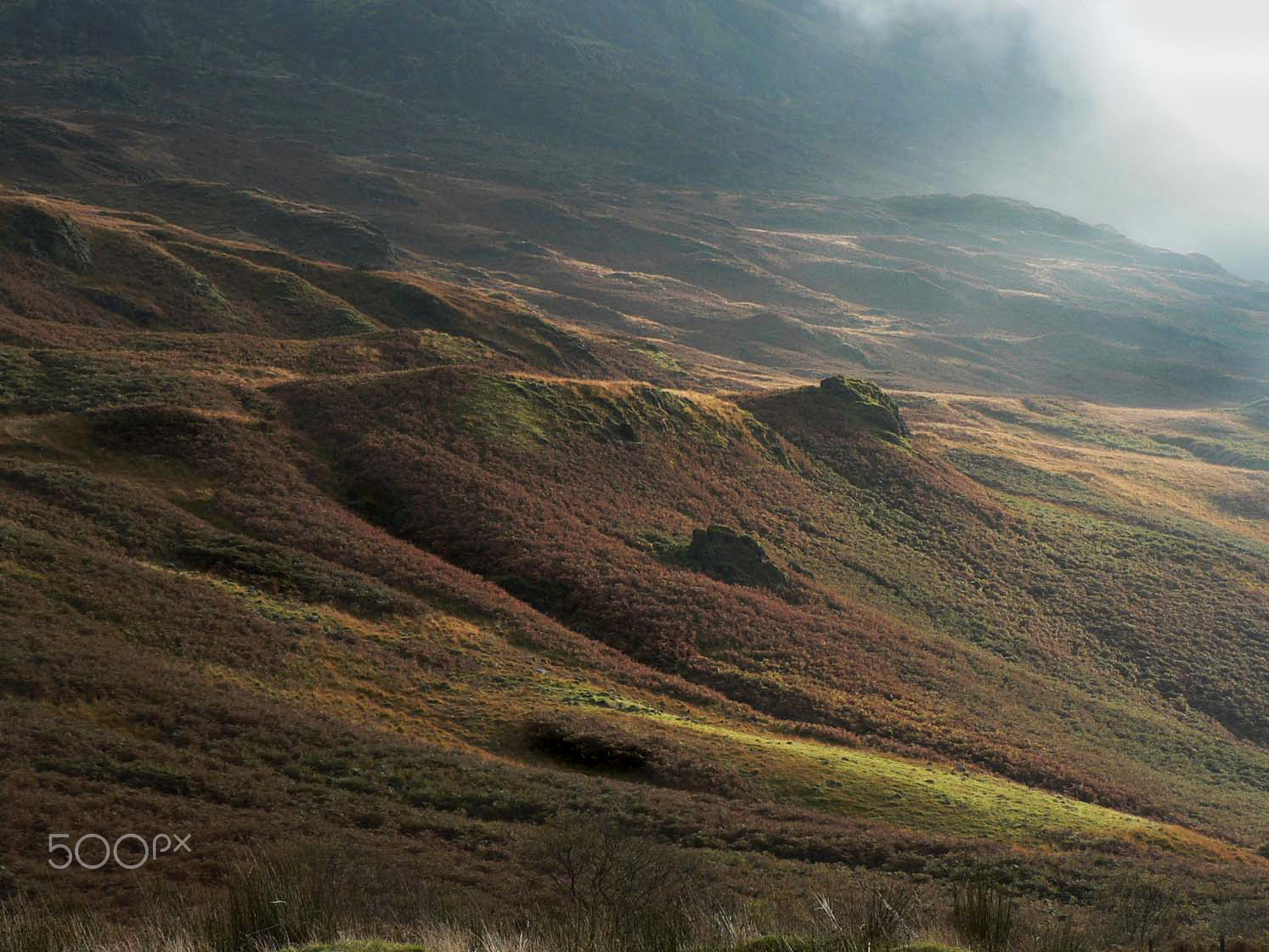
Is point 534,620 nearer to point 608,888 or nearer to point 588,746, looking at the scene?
point 588,746

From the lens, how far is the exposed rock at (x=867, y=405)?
8219 centimetres

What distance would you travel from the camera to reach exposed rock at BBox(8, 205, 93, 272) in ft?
230

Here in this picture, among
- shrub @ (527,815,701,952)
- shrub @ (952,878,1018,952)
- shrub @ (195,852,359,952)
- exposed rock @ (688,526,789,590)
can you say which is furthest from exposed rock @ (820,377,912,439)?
shrub @ (195,852,359,952)

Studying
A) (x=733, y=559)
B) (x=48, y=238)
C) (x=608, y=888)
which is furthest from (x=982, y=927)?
(x=48, y=238)

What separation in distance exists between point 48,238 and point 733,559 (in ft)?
203

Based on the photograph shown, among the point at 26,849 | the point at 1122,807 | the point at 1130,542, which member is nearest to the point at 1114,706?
the point at 1122,807

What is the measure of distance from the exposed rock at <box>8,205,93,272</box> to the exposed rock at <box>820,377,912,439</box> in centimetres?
6497

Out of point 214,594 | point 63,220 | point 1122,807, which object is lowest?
point 1122,807

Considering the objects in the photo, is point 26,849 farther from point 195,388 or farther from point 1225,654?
point 1225,654

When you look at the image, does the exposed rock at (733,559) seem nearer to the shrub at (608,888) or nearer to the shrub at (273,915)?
the shrub at (608,888)

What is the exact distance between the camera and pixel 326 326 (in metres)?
81.4

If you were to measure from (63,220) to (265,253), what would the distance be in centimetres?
2228

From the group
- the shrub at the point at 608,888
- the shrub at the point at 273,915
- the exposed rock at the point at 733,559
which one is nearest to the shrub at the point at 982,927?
the shrub at the point at 608,888

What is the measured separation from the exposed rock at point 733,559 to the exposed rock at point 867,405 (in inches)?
1299
